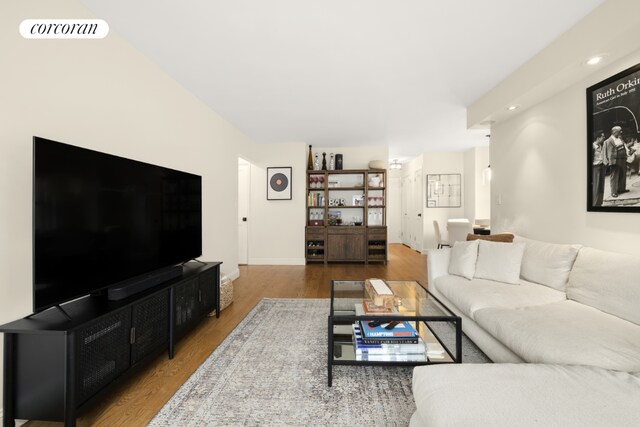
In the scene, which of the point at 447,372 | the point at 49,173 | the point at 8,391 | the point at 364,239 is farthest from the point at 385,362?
the point at 364,239

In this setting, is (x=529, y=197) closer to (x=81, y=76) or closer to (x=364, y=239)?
(x=364, y=239)

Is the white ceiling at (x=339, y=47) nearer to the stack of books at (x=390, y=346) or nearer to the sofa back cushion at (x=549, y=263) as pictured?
the sofa back cushion at (x=549, y=263)

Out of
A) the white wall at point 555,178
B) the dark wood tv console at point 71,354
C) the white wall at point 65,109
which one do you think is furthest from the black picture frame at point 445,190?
the dark wood tv console at point 71,354

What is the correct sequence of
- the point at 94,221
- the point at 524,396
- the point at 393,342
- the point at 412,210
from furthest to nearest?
1. the point at 412,210
2. the point at 393,342
3. the point at 94,221
4. the point at 524,396

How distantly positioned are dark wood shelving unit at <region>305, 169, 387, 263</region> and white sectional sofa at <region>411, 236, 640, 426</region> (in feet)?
9.07

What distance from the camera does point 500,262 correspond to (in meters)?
2.55

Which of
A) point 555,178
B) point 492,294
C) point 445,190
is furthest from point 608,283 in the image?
point 445,190

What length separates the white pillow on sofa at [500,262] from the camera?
2.48 m

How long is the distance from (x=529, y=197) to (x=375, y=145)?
332cm

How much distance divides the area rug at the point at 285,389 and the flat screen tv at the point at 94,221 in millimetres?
832

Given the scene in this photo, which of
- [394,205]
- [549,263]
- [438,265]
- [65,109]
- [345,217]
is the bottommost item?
[438,265]

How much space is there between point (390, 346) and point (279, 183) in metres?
4.36

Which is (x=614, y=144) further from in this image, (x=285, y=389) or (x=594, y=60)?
(x=285, y=389)

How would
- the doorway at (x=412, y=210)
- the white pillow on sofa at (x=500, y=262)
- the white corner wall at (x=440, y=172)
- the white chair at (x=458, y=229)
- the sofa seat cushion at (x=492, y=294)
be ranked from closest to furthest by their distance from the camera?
the sofa seat cushion at (x=492, y=294)
the white pillow on sofa at (x=500, y=262)
the white chair at (x=458, y=229)
the white corner wall at (x=440, y=172)
the doorway at (x=412, y=210)
